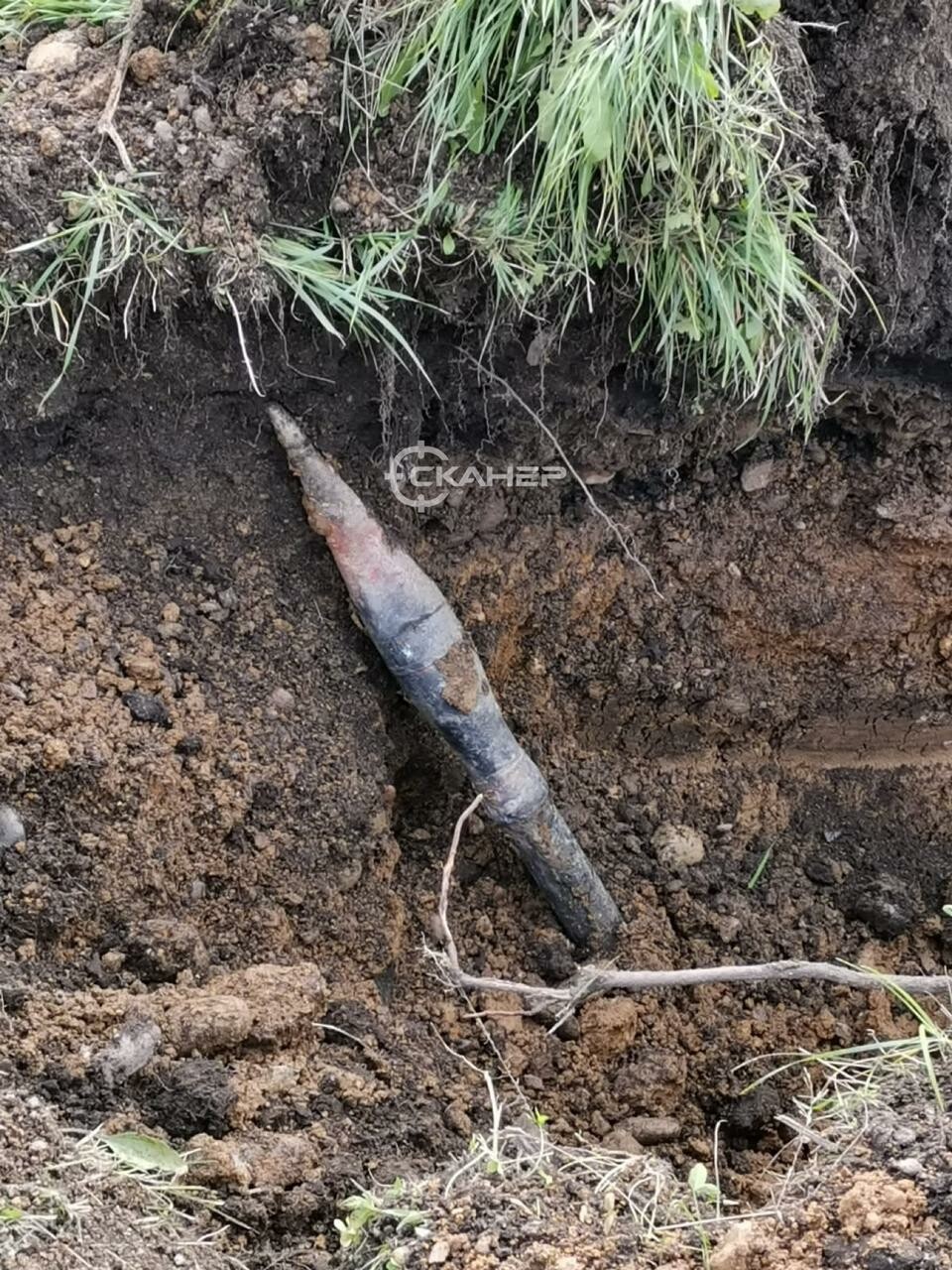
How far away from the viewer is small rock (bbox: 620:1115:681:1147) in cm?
246

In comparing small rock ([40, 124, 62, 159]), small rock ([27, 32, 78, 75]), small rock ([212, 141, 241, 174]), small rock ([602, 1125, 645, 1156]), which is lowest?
small rock ([602, 1125, 645, 1156])

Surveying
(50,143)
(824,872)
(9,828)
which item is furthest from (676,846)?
(50,143)

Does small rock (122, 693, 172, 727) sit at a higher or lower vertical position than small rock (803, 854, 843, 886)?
higher

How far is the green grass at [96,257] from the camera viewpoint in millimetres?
2027

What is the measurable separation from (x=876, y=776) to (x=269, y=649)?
5.82ft

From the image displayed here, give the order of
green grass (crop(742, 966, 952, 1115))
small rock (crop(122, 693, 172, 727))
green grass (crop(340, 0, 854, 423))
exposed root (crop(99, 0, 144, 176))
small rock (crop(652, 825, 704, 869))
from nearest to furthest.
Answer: green grass (crop(742, 966, 952, 1115)), green grass (crop(340, 0, 854, 423)), exposed root (crop(99, 0, 144, 176)), small rock (crop(122, 693, 172, 727)), small rock (crop(652, 825, 704, 869))

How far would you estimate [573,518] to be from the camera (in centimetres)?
283

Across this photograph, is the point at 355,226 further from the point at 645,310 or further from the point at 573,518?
the point at 573,518

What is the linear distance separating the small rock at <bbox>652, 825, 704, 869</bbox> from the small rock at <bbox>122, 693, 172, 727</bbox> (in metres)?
1.35

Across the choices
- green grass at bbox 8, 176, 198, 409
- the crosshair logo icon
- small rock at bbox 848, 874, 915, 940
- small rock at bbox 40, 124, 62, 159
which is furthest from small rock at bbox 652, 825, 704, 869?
small rock at bbox 40, 124, 62, 159

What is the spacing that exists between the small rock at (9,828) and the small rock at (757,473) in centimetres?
188

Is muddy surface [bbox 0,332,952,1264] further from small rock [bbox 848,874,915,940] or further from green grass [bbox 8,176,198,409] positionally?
green grass [bbox 8,176,198,409]

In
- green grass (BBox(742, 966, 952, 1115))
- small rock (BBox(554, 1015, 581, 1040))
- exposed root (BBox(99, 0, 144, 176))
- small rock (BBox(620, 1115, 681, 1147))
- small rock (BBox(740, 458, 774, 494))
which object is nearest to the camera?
green grass (BBox(742, 966, 952, 1115))

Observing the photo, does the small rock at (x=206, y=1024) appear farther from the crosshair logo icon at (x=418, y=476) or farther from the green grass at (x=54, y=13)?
the green grass at (x=54, y=13)
